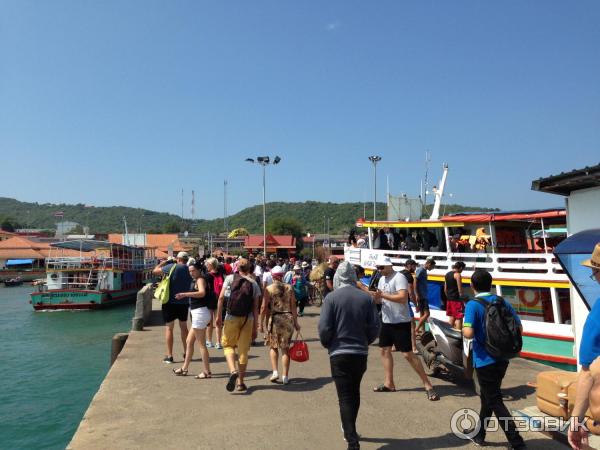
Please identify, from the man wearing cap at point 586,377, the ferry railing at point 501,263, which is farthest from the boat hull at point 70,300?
the man wearing cap at point 586,377

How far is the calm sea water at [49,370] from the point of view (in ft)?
29.9

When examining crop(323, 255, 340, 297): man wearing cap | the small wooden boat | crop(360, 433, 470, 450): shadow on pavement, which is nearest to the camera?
crop(360, 433, 470, 450): shadow on pavement

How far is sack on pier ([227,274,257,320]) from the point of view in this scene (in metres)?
6.50

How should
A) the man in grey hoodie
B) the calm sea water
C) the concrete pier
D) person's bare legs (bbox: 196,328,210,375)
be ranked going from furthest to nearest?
the calm sea water
person's bare legs (bbox: 196,328,210,375)
the concrete pier
the man in grey hoodie

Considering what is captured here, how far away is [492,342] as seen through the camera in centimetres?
429

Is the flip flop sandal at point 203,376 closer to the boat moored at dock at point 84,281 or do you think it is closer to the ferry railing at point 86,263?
the boat moored at dock at point 84,281

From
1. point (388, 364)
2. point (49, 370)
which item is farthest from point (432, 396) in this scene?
point (49, 370)

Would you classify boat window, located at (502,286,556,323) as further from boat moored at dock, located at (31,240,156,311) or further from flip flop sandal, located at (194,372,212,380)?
boat moored at dock, located at (31,240,156,311)

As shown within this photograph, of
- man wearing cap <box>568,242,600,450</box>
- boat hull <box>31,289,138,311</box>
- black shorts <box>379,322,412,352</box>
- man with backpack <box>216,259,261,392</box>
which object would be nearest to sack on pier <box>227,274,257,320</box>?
man with backpack <box>216,259,261,392</box>

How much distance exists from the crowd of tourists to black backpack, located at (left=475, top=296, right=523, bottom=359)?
0.08m

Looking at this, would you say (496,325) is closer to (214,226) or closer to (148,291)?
(148,291)

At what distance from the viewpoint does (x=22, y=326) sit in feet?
77.3

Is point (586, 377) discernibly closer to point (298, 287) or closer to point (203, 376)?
point (203, 376)

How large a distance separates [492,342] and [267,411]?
275cm
